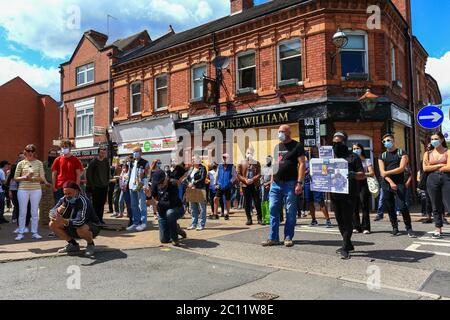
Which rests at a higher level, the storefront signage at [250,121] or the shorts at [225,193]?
the storefront signage at [250,121]

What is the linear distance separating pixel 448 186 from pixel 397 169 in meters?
0.90

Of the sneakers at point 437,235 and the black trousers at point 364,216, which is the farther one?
the black trousers at point 364,216

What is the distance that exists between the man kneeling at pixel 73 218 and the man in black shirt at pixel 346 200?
12.4ft

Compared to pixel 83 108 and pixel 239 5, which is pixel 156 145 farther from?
pixel 239 5

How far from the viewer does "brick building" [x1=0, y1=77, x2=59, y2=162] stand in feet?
125

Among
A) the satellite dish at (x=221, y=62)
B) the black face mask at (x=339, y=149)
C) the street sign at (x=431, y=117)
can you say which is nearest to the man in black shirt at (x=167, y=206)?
the black face mask at (x=339, y=149)

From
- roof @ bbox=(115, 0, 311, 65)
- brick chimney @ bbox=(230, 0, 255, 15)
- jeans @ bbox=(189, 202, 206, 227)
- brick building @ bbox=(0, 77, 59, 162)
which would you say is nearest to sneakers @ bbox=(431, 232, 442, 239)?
jeans @ bbox=(189, 202, 206, 227)

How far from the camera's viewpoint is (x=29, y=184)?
7.67m

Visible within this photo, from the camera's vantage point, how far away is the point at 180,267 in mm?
5516

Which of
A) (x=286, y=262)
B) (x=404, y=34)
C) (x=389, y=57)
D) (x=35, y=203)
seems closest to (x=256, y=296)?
(x=286, y=262)

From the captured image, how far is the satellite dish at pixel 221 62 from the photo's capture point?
17531 millimetres

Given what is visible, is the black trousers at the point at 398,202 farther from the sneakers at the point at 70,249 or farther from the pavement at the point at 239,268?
the sneakers at the point at 70,249

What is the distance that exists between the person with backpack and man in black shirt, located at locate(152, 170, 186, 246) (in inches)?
185
